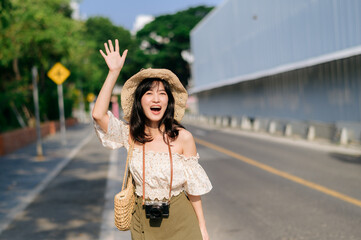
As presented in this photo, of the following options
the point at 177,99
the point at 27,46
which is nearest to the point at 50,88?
the point at 27,46

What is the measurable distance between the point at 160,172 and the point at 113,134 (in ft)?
1.43

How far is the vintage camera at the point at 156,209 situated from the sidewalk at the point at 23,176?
14.2ft

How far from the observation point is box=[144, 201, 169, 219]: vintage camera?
2.68m

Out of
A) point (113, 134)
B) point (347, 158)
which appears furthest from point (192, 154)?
point (347, 158)

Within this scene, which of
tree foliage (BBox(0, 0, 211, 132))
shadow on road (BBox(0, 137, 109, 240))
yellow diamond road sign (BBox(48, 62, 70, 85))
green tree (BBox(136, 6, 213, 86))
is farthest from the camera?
green tree (BBox(136, 6, 213, 86))

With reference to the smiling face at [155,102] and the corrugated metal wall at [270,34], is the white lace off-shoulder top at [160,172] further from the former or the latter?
the corrugated metal wall at [270,34]

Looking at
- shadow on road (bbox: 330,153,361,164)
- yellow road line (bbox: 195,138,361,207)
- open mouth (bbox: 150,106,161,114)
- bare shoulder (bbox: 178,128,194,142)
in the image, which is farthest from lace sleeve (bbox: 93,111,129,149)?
shadow on road (bbox: 330,153,361,164)

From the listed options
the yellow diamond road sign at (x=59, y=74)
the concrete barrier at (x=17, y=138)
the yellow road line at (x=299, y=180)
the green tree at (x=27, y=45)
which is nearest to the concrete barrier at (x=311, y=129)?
the yellow road line at (x=299, y=180)

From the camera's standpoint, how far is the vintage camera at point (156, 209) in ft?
8.79

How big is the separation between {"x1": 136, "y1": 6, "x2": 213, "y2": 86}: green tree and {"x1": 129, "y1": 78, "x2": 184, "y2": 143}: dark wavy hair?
5931 centimetres

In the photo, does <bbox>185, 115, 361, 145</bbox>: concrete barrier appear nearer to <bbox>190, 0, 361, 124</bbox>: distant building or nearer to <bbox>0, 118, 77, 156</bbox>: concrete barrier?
<bbox>190, 0, 361, 124</bbox>: distant building

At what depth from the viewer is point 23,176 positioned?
11297 millimetres

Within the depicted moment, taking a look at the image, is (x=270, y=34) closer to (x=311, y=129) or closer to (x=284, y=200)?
(x=311, y=129)

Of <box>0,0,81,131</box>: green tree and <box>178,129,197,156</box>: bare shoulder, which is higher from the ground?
<box>0,0,81,131</box>: green tree
